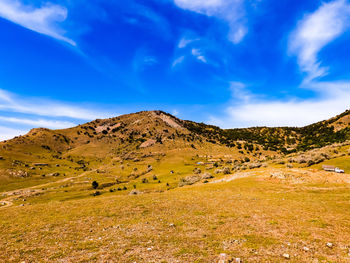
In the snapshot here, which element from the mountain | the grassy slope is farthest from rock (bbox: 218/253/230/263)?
the mountain

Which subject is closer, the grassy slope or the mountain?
the grassy slope

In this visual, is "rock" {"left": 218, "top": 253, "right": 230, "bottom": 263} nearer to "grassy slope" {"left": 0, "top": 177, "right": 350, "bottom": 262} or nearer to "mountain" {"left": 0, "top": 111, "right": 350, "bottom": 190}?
"grassy slope" {"left": 0, "top": 177, "right": 350, "bottom": 262}

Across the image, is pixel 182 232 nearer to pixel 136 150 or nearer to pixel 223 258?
pixel 223 258

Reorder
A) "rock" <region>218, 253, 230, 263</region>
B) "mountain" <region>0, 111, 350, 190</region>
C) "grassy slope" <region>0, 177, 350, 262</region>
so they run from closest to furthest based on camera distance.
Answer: "rock" <region>218, 253, 230, 263</region>
"grassy slope" <region>0, 177, 350, 262</region>
"mountain" <region>0, 111, 350, 190</region>

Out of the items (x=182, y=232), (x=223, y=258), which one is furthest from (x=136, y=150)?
(x=223, y=258)

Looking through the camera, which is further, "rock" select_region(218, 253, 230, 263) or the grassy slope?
the grassy slope

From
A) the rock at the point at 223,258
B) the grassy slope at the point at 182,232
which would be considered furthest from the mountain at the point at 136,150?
the rock at the point at 223,258

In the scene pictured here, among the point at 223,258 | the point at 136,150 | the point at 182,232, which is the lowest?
the point at 182,232

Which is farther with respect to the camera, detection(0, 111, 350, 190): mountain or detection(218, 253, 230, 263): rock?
detection(0, 111, 350, 190): mountain

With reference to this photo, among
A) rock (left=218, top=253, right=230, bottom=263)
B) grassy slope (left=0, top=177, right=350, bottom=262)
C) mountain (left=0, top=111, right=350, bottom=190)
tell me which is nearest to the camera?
rock (left=218, top=253, right=230, bottom=263)

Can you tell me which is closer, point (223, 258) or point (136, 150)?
point (223, 258)

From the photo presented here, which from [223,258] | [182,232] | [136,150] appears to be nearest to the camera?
[223,258]

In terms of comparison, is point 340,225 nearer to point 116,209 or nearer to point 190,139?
point 116,209

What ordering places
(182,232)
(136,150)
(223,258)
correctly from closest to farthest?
(223,258), (182,232), (136,150)
